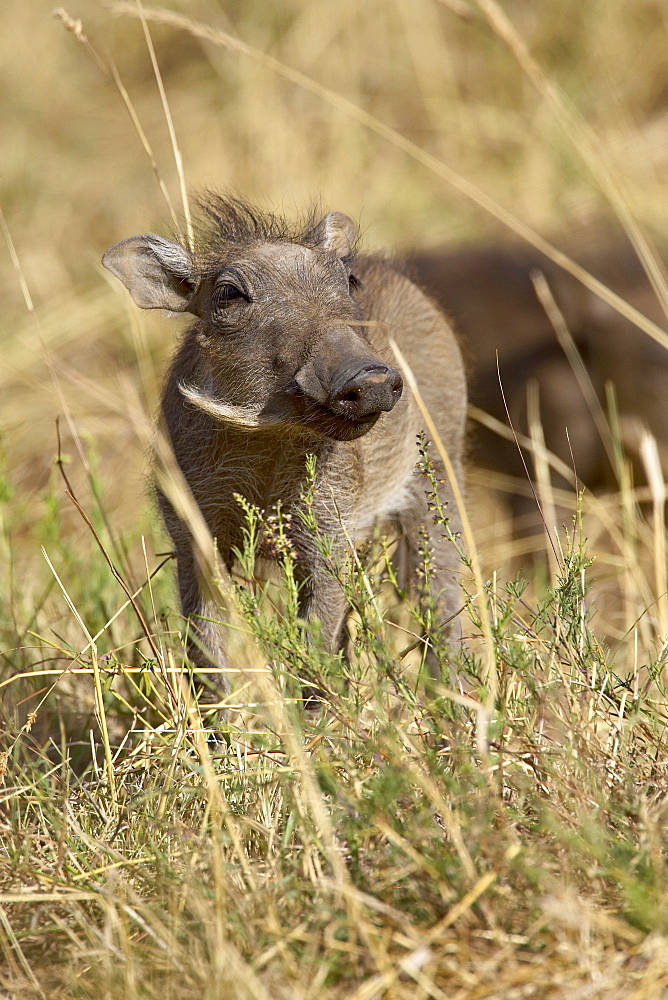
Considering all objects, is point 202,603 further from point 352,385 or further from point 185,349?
point 352,385

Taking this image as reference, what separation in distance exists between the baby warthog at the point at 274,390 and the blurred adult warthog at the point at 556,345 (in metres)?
2.40

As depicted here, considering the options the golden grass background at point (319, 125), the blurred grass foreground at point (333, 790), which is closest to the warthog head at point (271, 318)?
the blurred grass foreground at point (333, 790)

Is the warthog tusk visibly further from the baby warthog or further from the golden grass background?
the golden grass background

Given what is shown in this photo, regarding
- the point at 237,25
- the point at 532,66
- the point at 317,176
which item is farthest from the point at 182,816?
the point at 237,25

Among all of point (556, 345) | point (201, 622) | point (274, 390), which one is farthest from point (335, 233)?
point (556, 345)

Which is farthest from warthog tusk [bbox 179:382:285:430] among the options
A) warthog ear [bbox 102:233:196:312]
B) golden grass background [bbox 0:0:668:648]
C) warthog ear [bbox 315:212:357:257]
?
golden grass background [bbox 0:0:668:648]

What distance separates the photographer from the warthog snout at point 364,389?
2.25 m

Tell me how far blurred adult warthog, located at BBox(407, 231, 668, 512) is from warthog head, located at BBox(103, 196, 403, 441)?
252 centimetres

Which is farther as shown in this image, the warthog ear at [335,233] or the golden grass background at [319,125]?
A: the golden grass background at [319,125]

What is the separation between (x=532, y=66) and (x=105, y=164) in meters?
5.61

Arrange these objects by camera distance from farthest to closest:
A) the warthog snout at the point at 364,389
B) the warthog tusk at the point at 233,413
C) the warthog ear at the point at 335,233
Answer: the warthog ear at the point at 335,233, the warthog tusk at the point at 233,413, the warthog snout at the point at 364,389

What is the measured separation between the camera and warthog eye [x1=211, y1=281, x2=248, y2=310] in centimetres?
270

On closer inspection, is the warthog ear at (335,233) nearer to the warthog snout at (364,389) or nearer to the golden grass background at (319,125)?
the warthog snout at (364,389)

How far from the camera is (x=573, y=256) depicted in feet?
19.0
